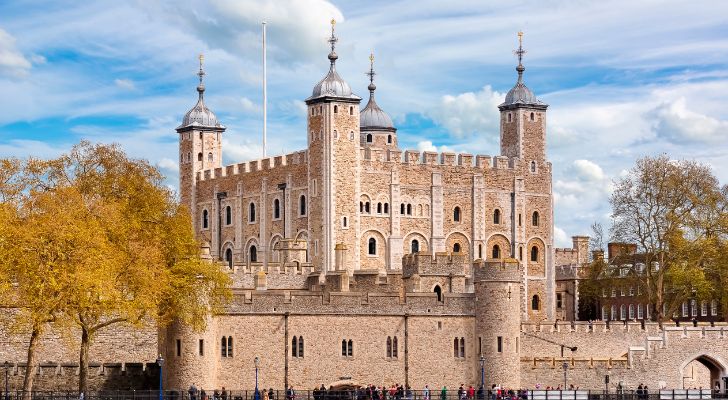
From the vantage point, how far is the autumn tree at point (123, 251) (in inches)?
2630

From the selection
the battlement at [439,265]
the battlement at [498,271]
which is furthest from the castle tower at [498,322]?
the battlement at [439,265]

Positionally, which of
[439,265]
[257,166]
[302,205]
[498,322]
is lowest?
[498,322]

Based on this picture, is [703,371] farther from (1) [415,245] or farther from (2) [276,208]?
(2) [276,208]

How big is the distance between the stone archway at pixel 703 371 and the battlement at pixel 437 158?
2503 centimetres

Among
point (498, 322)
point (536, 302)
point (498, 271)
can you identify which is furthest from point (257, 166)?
point (498, 322)

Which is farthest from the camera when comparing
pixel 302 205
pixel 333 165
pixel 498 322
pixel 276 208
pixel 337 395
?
pixel 276 208

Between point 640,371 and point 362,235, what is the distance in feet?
83.9

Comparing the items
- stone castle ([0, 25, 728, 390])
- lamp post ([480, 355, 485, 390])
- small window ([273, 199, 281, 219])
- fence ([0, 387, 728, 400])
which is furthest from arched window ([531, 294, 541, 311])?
fence ([0, 387, 728, 400])

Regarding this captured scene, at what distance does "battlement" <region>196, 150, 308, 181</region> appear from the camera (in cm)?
10662

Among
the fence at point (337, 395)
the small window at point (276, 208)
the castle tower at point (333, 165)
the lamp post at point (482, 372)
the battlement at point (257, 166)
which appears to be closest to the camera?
the fence at point (337, 395)

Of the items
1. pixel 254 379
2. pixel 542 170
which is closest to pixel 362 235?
pixel 542 170

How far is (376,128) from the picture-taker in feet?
394

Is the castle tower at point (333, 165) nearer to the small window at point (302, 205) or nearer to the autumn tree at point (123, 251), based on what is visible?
the small window at point (302, 205)

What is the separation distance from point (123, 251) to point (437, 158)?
4090 cm
